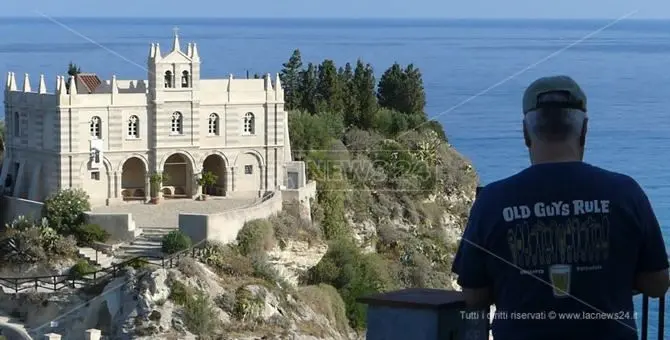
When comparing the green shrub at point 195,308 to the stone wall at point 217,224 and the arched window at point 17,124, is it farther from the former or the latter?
the arched window at point 17,124

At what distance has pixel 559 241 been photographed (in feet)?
19.7

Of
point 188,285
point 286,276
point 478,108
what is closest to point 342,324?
point 286,276

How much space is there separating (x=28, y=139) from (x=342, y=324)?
9.54 meters

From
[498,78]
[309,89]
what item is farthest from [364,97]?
[498,78]

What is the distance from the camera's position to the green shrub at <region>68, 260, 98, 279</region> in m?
32.9

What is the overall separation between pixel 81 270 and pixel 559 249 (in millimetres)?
27844

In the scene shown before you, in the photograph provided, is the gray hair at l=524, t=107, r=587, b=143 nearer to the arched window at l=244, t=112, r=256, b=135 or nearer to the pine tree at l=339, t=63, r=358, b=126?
the arched window at l=244, t=112, r=256, b=135

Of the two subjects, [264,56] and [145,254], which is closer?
[145,254]

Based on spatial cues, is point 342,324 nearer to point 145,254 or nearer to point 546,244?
point 145,254

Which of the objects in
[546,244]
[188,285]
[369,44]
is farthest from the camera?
[369,44]

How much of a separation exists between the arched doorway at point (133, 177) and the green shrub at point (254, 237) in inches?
155

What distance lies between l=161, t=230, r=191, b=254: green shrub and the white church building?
152 inches

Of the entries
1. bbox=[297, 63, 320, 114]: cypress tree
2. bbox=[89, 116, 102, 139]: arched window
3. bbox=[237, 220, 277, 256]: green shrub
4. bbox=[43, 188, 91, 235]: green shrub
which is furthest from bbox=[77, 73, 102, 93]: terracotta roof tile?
bbox=[297, 63, 320, 114]: cypress tree

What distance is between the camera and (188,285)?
32062 millimetres
